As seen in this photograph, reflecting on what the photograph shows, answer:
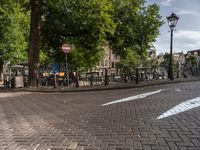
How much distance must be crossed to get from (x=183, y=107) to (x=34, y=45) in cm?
1349

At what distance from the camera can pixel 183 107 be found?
8.91 metres

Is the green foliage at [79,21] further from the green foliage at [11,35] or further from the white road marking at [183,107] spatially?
the white road marking at [183,107]

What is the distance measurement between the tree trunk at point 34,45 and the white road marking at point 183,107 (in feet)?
40.0

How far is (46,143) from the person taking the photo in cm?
578

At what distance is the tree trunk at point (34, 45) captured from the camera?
2020 cm

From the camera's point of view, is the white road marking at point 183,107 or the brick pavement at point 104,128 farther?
the white road marking at point 183,107

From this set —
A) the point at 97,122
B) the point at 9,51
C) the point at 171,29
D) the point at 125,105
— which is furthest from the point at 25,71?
the point at 97,122

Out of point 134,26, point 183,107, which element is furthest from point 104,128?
point 134,26

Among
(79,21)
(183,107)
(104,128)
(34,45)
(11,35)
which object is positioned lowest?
(104,128)

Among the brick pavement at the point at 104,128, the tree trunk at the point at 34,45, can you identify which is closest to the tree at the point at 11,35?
the tree trunk at the point at 34,45

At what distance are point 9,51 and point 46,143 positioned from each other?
3434 cm

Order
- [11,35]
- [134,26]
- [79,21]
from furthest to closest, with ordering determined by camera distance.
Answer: [11,35], [134,26], [79,21]

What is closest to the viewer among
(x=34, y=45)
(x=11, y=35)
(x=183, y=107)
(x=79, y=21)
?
(x=183, y=107)

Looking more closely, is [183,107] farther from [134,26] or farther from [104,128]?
[134,26]
